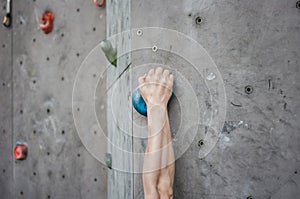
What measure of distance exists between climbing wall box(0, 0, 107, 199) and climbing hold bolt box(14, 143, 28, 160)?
1.3 inches

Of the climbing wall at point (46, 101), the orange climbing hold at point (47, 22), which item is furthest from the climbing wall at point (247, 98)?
the orange climbing hold at point (47, 22)

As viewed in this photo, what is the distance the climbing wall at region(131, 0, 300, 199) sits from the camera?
1.31 meters

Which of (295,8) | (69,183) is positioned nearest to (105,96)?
(69,183)

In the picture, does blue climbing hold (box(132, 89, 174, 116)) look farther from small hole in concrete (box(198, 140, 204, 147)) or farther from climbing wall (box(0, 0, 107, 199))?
climbing wall (box(0, 0, 107, 199))

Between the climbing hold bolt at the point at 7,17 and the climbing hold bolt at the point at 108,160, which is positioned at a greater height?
the climbing hold bolt at the point at 7,17

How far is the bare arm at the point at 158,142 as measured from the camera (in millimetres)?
1395

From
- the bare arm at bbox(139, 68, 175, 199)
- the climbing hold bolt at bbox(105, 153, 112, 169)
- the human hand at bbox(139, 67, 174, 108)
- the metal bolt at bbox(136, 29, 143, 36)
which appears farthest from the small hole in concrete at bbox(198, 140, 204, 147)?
the metal bolt at bbox(136, 29, 143, 36)

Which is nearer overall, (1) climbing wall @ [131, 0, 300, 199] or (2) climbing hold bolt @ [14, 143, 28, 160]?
(1) climbing wall @ [131, 0, 300, 199]

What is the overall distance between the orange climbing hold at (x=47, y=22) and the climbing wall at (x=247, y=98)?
3.05ft

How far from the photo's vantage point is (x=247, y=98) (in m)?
1.38

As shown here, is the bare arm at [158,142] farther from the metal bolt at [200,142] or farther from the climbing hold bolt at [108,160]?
the climbing hold bolt at [108,160]

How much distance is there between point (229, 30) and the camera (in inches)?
55.8

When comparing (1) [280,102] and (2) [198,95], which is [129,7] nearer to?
(2) [198,95]

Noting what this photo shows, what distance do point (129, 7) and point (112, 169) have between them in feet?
3.02
